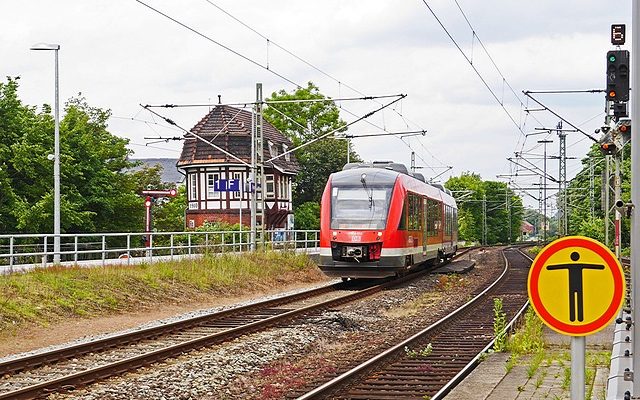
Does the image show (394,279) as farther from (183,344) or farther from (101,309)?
(183,344)

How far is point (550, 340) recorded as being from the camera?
49.5ft

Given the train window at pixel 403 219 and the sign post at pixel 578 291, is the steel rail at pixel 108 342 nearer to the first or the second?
the train window at pixel 403 219

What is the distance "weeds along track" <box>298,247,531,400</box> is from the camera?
11.2 metres

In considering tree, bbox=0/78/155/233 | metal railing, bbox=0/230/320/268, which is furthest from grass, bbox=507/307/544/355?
tree, bbox=0/78/155/233

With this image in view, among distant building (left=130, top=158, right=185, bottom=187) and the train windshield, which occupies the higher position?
distant building (left=130, top=158, right=185, bottom=187)

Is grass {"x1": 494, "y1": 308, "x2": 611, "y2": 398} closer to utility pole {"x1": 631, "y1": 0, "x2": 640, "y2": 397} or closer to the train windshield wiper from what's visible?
→ utility pole {"x1": 631, "y1": 0, "x2": 640, "y2": 397}

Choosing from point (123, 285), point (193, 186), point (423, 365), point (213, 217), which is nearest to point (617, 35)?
point (423, 365)

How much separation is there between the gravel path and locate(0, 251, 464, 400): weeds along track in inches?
9.1

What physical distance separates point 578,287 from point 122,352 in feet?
32.8

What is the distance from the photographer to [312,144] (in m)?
85.6

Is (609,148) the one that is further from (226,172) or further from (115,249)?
(226,172)

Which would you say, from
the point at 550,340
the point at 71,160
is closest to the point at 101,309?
the point at 550,340

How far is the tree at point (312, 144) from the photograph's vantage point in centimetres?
8356

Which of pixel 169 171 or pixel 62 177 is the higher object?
pixel 169 171
